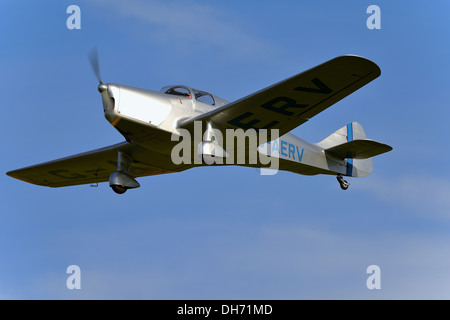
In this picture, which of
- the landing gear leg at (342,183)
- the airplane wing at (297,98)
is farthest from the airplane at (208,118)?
the landing gear leg at (342,183)

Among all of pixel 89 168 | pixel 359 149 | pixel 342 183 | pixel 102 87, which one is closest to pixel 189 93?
pixel 102 87

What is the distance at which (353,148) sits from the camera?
1588 centimetres

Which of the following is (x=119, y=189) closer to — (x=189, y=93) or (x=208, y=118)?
(x=189, y=93)

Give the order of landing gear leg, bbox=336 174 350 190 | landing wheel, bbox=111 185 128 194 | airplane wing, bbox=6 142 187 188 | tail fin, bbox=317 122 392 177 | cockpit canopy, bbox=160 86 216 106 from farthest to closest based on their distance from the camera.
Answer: landing gear leg, bbox=336 174 350 190 → tail fin, bbox=317 122 392 177 → airplane wing, bbox=6 142 187 188 → landing wheel, bbox=111 185 128 194 → cockpit canopy, bbox=160 86 216 106

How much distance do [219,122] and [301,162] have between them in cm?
413

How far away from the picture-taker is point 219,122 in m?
12.2

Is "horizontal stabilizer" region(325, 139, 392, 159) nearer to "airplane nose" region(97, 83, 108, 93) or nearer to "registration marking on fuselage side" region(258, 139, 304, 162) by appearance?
"registration marking on fuselage side" region(258, 139, 304, 162)

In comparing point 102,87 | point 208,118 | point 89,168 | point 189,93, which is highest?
point 189,93

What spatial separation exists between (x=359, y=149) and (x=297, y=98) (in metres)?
4.67

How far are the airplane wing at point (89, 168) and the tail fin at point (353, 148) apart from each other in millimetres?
4766

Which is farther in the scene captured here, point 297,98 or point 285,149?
point 285,149

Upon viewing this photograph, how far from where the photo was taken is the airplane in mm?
11125

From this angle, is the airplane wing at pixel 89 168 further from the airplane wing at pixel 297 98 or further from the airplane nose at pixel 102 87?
the airplane wing at pixel 297 98

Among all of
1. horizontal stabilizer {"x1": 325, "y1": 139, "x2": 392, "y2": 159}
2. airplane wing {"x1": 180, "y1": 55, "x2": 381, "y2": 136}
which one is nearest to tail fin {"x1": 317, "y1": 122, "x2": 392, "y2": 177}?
horizontal stabilizer {"x1": 325, "y1": 139, "x2": 392, "y2": 159}
